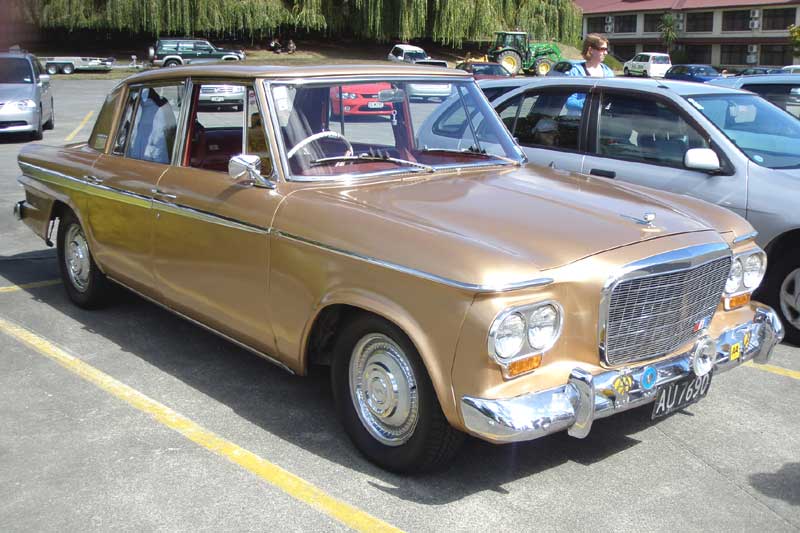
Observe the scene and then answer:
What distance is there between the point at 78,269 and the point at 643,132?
448 centimetres

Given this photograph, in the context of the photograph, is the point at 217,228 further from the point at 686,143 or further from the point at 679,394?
the point at 686,143

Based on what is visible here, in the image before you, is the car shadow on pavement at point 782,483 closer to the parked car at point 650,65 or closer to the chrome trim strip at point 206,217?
the chrome trim strip at point 206,217

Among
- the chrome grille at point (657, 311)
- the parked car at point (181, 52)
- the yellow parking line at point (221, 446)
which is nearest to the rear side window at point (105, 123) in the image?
the yellow parking line at point (221, 446)

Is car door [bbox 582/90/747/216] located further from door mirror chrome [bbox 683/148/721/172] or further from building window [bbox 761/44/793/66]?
building window [bbox 761/44/793/66]

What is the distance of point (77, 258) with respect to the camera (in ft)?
20.8

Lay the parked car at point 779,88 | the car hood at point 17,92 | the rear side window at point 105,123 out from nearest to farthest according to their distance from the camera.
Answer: the rear side window at point 105,123, the parked car at point 779,88, the car hood at point 17,92

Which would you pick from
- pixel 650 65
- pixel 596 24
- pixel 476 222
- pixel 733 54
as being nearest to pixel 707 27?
pixel 733 54

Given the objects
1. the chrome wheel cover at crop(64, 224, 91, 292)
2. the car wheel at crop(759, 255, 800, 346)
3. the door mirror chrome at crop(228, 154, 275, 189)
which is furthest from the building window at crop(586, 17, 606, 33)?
the door mirror chrome at crop(228, 154, 275, 189)

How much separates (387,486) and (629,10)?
82289 mm

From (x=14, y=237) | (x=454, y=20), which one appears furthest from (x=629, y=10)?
(x=14, y=237)

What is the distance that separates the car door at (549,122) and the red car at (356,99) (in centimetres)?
230

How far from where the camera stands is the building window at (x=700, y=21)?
73812mm

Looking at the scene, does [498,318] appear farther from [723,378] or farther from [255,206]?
[723,378]

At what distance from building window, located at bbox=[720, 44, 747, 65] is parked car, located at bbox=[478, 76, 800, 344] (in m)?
70.6
